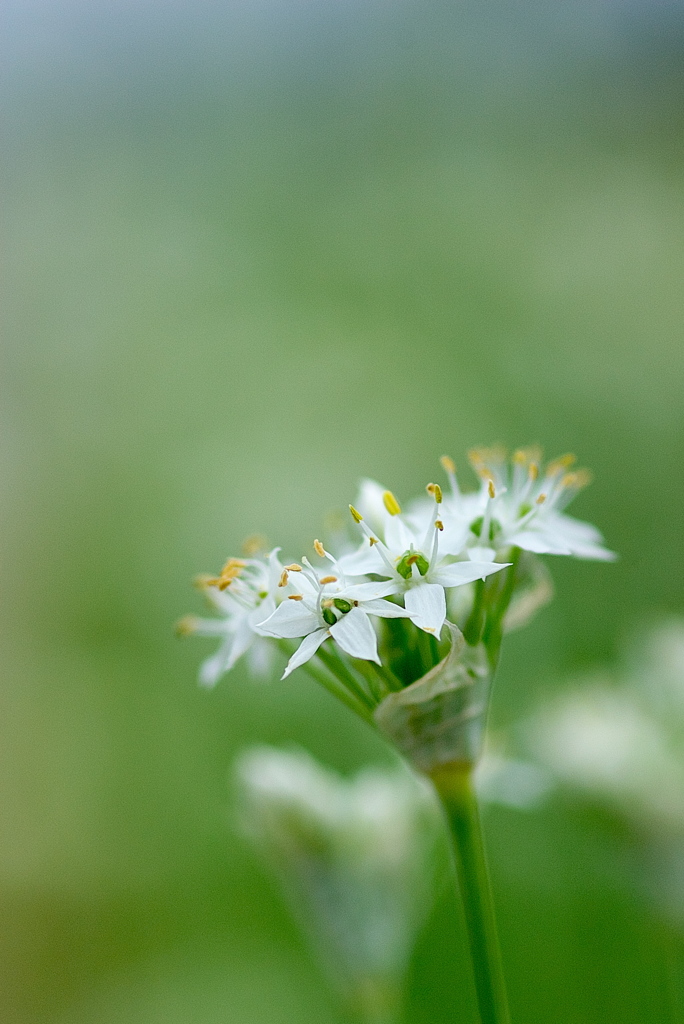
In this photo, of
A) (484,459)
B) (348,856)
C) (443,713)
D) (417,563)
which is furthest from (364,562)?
(348,856)

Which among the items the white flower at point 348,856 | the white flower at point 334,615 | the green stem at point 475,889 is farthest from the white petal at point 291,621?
the white flower at point 348,856

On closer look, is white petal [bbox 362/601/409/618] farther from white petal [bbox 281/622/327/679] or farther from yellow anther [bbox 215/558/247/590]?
yellow anther [bbox 215/558/247/590]

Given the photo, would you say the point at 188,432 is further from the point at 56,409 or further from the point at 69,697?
the point at 69,697

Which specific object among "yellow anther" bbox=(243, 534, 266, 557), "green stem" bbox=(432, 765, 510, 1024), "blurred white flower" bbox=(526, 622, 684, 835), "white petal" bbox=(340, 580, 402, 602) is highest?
"yellow anther" bbox=(243, 534, 266, 557)

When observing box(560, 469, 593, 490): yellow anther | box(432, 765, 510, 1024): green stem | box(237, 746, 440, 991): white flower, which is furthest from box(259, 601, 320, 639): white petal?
box(237, 746, 440, 991): white flower

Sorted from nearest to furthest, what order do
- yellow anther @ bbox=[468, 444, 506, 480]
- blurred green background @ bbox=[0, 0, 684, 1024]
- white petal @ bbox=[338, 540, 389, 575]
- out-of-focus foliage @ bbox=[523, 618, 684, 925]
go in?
white petal @ bbox=[338, 540, 389, 575]
yellow anther @ bbox=[468, 444, 506, 480]
out-of-focus foliage @ bbox=[523, 618, 684, 925]
blurred green background @ bbox=[0, 0, 684, 1024]

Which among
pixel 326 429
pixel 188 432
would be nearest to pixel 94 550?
pixel 188 432

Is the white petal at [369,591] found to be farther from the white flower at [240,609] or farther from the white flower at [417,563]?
the white flower at [240,609]
